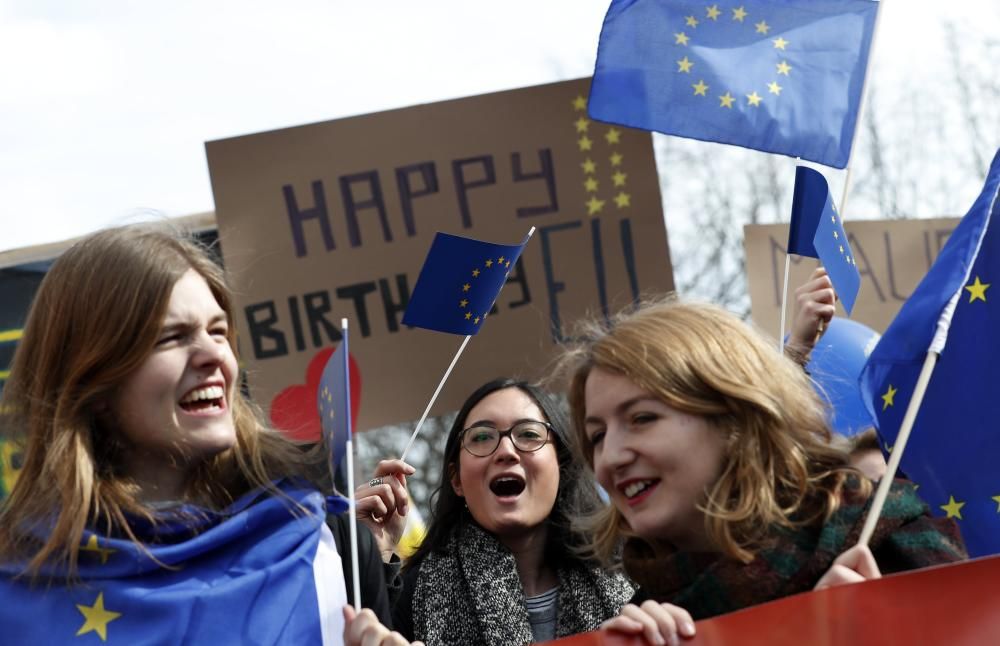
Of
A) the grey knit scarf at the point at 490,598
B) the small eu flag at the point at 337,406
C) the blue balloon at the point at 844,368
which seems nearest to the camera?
the small eu flag at the point at 337,406

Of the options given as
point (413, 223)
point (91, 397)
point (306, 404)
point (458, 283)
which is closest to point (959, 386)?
point (458, 283)

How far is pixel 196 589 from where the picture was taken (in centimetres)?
288

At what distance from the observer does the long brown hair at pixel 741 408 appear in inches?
110

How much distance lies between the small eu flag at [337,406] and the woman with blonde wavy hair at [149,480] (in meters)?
0.07

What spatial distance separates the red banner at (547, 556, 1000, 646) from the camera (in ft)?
8.29

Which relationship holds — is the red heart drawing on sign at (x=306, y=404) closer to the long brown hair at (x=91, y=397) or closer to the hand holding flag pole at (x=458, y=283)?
the hand holding flag pole at (x=458, y=283)

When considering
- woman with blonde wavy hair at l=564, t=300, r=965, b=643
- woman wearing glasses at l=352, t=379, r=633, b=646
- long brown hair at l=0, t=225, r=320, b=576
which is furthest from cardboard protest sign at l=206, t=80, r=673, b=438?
woman with blonde wavy hair at l=564, t=300, r=965, b=643

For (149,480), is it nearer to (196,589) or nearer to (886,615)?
(196,589)

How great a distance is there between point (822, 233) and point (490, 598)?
1241 mm

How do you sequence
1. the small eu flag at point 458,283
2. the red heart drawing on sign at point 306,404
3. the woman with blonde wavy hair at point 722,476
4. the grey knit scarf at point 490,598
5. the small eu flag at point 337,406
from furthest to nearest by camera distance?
the red heart drawing on sign at point 306,404 → the small eu flag at point 458,283 → the grey knit scarf at point 490,598 → the small eu flag at point 337,406 → the woman with blonde wavy hair at point 722,476

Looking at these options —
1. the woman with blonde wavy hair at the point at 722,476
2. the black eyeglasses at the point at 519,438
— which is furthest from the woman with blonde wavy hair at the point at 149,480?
the black eyeglasses at the point at 519,438

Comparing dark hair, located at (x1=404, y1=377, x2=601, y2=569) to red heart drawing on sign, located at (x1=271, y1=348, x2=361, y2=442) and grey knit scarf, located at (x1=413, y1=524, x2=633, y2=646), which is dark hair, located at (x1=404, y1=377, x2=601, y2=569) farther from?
red heart drawing on sign, located at (x1=271, y1=348, x2=361, y2=442)

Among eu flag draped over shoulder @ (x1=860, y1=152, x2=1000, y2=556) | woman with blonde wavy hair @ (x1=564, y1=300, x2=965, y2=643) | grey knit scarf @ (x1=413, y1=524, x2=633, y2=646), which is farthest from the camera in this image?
grey knit scarf @ (x1=413, y1=524, x2=633, y2=646)

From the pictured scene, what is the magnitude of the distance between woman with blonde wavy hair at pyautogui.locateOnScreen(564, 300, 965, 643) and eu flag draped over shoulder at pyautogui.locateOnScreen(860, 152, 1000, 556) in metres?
0.27
